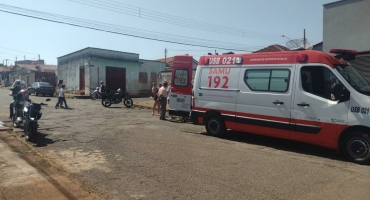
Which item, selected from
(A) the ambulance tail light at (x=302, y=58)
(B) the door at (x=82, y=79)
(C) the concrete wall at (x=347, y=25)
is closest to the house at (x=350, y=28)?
(C) the concrete wall at (x=347, y=25)

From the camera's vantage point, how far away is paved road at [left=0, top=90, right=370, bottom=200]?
15.7 feet

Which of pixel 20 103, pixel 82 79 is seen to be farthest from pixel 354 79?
pixel 82 79

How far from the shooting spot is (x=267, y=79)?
818cm

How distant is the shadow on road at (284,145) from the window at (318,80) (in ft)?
4.96

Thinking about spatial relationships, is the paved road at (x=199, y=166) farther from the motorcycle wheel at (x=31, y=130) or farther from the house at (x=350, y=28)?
the house at (x=350, y=28)

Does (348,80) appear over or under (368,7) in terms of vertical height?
under

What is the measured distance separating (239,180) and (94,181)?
2533mm

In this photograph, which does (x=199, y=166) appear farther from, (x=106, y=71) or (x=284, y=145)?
(x=106, y=71)

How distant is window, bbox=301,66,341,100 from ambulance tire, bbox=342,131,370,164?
1.02m

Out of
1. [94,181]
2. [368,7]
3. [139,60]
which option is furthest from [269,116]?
[139,60]

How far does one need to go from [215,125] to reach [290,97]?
266cm

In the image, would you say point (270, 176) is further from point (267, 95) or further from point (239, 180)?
point (267, 95)

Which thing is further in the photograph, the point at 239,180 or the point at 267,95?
the point at 267,95

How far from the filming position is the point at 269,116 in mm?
8055
